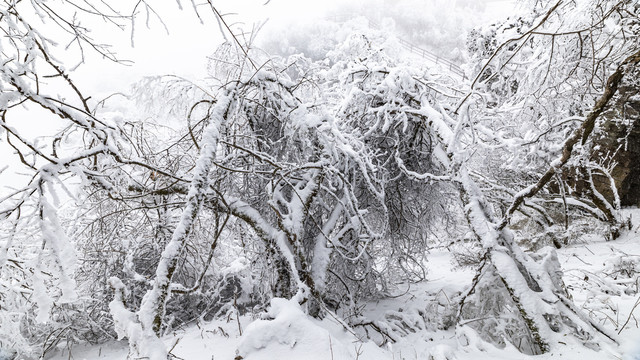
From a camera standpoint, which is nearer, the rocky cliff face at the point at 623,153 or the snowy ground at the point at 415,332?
the snowy ground at the point at 415,332

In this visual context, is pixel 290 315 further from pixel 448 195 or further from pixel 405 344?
pixel 448 195

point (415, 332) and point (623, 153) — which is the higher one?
point (623, 153)

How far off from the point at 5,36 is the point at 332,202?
352cm

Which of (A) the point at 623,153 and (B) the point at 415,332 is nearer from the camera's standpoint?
(B) the point at 415,332

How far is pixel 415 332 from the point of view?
4648mm

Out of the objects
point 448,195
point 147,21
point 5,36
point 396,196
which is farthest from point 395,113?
point 5,36

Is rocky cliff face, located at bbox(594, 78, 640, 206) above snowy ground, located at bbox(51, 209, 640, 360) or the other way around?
above

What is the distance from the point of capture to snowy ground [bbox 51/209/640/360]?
2.56 meters

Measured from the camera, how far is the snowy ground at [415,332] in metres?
2.56

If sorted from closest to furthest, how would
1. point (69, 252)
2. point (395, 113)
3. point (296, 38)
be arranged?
point (69, 252), point (395, 113), point (296, 38)

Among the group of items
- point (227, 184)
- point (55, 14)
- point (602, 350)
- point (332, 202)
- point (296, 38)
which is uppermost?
point (296, 38)

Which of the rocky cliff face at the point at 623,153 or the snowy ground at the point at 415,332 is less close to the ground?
the rocky cliff face at the point at 623,153

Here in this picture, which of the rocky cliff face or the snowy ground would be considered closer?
the snowy ground

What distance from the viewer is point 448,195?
5246mm
